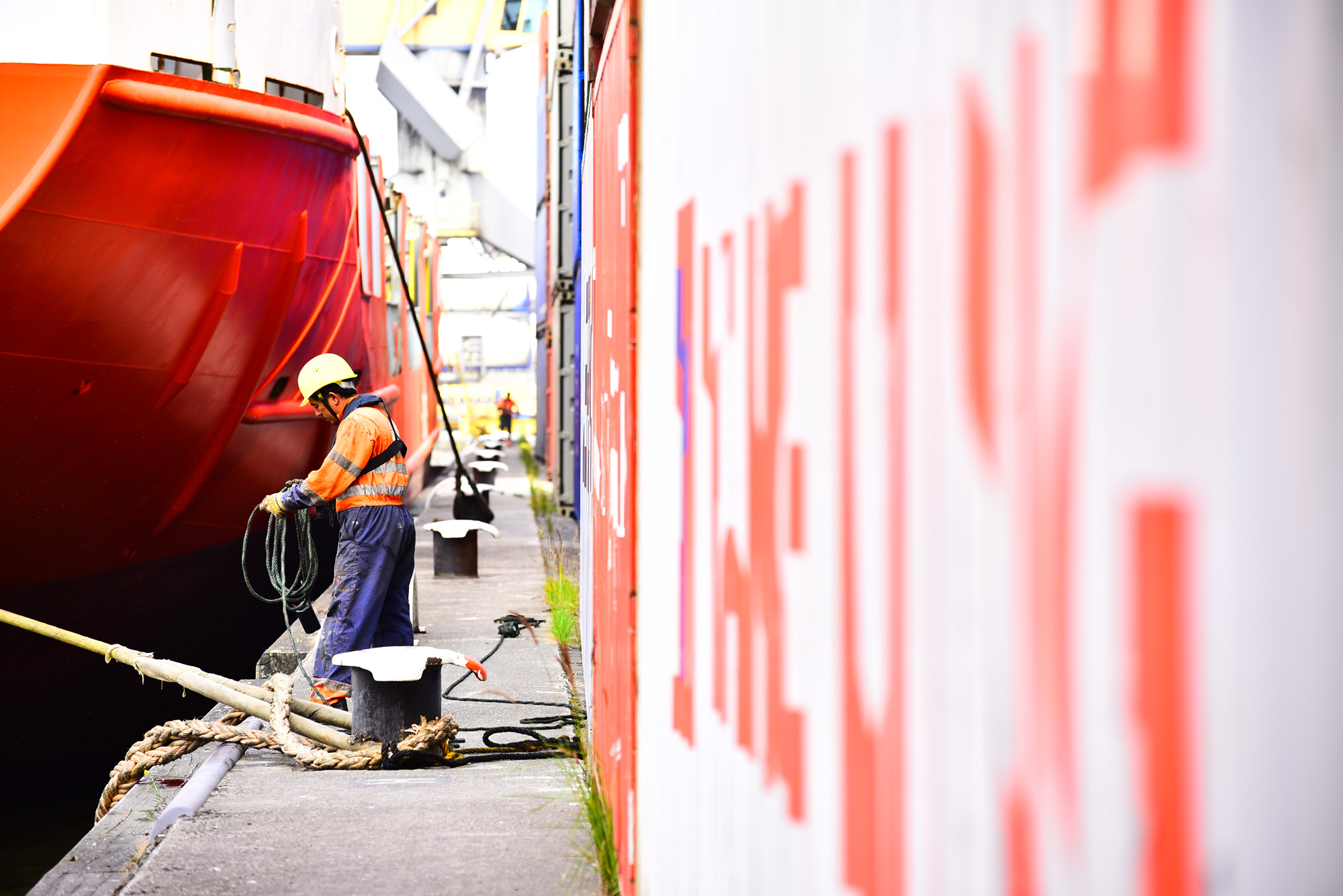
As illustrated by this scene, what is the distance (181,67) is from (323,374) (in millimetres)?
3783

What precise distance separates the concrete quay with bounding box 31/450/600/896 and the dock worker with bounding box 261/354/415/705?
2.28 ft

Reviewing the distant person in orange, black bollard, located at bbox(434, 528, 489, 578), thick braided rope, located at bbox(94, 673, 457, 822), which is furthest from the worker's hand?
the distant person in orange

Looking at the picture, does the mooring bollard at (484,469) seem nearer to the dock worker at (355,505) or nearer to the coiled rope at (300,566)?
the coiled rope at (300,566)

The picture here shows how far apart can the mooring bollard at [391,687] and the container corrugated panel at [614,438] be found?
0.76 m

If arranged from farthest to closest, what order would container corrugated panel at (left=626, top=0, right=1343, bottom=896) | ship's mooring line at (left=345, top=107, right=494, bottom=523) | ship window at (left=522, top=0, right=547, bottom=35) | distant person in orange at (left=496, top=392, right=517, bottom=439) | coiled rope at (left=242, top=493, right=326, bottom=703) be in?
distant person in orange at (left=496, top=392, right=517, bottom=439) → ship window at (left=522, top=0, right=547, bottom=35) → ship's mooring line at (left=345, top=107, right=494, bottom=523) → coiled rope at (left=242, top=493, right=326, bottom=703) → container corrugated panel at (left=626, top=0, right=1343, bottom=896)

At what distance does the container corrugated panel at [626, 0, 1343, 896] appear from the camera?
89cm

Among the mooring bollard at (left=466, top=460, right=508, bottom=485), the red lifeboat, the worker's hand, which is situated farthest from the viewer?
the mooring bollard at (left=466, top=460, right=508, bottom=485)

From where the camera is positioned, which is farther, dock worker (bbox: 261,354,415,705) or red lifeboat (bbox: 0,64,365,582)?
red lifeboat (bbox: 0,64,365,582)

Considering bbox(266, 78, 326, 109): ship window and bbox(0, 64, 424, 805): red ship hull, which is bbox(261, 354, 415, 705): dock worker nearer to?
bbox(0, 64, 424, 805): red ship hull

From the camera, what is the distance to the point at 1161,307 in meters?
0.94

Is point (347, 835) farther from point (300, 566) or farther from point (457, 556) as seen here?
point (457, 556)

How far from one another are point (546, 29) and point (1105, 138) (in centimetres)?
2340

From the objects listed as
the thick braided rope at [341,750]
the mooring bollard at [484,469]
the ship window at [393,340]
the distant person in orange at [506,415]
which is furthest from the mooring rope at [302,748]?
the distant person in orange at [506,415]

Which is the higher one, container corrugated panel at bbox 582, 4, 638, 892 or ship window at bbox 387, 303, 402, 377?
ship window at bbox 387, 303, 402, 377
